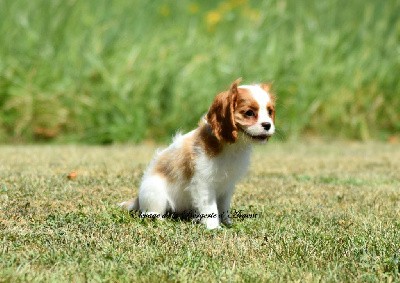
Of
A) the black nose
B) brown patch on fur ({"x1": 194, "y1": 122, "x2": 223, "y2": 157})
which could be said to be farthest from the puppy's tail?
the black nose

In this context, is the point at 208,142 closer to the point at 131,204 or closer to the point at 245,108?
the point at 245,108

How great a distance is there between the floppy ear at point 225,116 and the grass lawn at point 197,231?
1.96 feet

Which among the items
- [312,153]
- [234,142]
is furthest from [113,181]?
[312,153]

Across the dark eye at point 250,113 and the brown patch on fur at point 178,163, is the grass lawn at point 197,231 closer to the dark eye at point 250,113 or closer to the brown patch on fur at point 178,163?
the brown patch on fur at point 178,163

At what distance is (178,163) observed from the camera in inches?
192

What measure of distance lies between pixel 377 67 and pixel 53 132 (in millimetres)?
5232

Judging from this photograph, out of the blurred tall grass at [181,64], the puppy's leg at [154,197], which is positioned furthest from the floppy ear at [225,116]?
the blurred tall grass at [181,64]

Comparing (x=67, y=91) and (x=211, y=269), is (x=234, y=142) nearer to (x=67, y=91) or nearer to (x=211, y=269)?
(x=211, y=269)

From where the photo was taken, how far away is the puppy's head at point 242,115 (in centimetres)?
462

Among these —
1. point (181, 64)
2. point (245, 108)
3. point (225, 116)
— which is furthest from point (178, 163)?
point (181, 64)

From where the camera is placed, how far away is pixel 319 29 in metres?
12.4

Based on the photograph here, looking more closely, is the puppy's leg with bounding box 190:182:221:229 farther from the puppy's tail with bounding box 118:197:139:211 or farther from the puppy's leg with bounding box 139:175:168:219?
the puppy's tail with bounding box 118:197:139:211

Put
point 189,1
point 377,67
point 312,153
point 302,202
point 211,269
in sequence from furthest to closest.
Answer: point 189,1 → point 377,67 → point 312,153 → point 302,202 → point 211,269

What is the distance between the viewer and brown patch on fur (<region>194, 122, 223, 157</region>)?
4.75 metres
